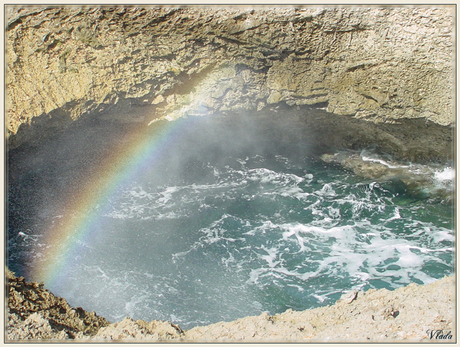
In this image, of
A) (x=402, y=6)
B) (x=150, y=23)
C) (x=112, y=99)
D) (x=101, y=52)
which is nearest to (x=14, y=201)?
(x=112, y=99)

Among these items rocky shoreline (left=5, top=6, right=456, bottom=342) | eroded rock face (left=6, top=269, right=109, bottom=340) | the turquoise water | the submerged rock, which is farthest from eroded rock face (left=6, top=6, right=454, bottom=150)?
eroded rock face (left=6, top=269, right=109, bottom=340)

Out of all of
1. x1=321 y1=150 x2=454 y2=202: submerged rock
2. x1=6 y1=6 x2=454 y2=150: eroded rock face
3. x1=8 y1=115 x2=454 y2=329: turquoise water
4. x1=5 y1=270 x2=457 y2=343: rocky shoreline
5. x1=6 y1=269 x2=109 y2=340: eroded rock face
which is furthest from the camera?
x1=321 y1=150 x2=454 y2=202: submerged rock

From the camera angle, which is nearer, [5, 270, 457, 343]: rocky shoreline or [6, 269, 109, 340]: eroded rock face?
[5, 270, 457, 343]: rocky shoreline

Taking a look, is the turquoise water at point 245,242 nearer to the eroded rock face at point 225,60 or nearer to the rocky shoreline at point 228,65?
the rocky shoreline at point 228,65

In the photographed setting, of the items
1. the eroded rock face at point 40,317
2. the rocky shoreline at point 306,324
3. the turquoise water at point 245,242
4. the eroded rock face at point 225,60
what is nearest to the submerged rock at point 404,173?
the turquoise water at point 245,242

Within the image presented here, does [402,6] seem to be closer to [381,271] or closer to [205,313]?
[381,271]

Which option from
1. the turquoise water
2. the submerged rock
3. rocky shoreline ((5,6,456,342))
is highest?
rocky shoreline ((5,6,456,342))

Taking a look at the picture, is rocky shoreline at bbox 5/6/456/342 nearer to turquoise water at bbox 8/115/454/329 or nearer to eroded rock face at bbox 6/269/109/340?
eroded rock face at bbox 6/269/109/340
